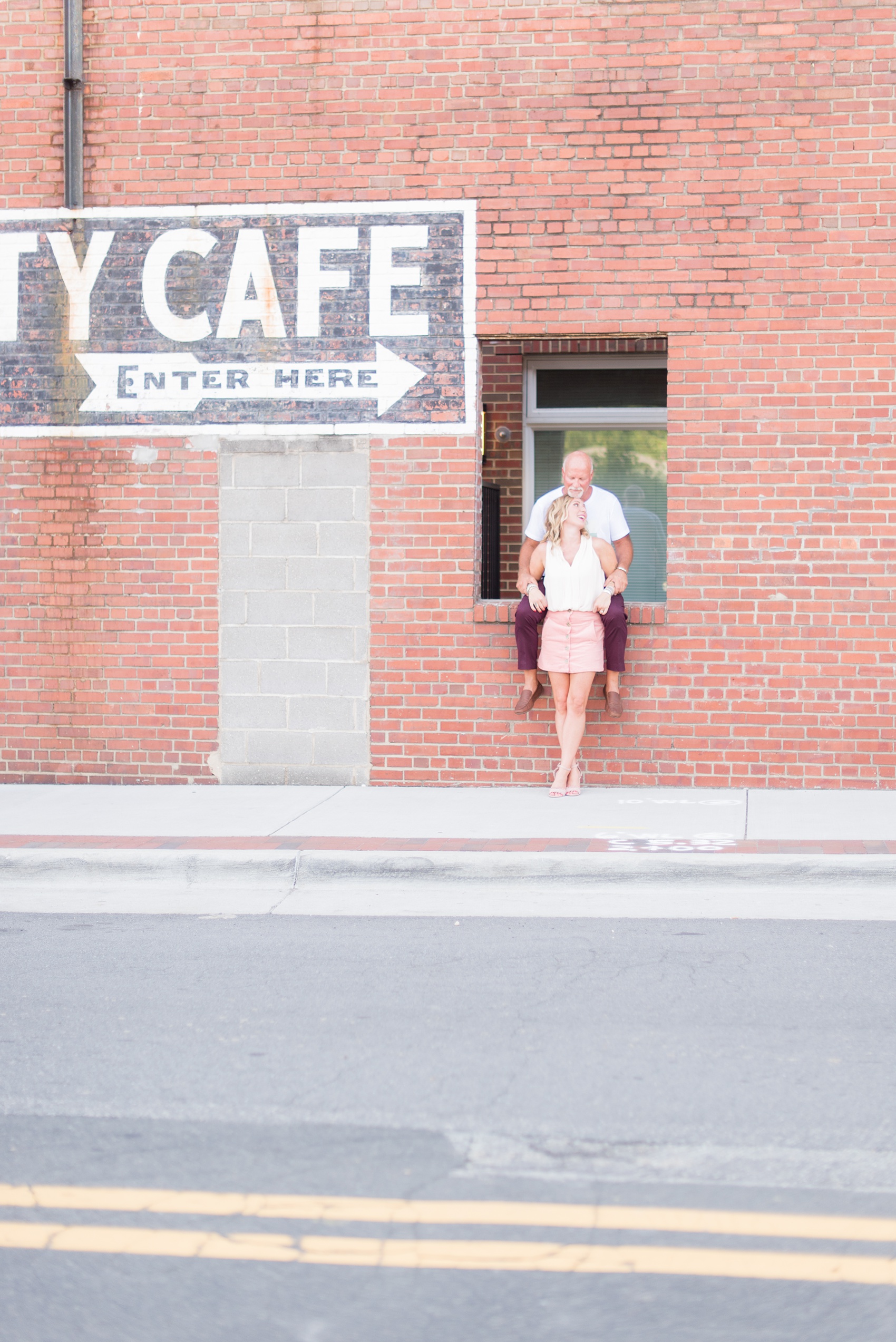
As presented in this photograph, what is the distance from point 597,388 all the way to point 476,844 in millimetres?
4708

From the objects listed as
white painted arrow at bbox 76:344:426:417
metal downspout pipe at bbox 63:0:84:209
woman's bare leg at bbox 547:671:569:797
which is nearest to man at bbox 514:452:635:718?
woman's bare leg at bbox 547:671:569:797

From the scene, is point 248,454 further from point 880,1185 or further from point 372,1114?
point 880,1185

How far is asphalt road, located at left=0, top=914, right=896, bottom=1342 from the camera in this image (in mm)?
3143

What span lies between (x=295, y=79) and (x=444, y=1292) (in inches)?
340

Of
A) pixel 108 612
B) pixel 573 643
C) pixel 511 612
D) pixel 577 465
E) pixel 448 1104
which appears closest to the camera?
pixel 448 1104

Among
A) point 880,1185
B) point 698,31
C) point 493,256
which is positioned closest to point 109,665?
point 493,256

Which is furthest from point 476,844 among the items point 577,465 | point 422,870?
point 577,465

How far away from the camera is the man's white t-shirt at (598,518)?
31.2 ft

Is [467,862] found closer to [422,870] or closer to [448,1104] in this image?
[422,870]

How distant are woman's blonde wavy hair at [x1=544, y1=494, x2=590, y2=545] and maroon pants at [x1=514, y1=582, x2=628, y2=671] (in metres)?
0.43

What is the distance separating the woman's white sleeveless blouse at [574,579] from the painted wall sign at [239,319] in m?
1.21

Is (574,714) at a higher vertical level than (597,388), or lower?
lower

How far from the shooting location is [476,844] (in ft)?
25.2

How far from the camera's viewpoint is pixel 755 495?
9.52 meters
